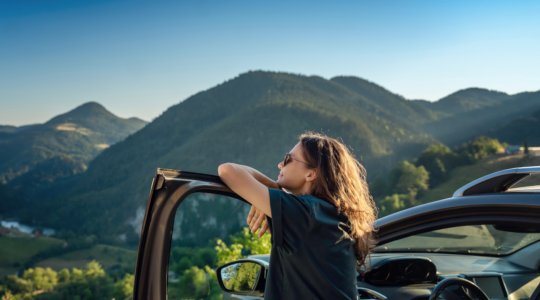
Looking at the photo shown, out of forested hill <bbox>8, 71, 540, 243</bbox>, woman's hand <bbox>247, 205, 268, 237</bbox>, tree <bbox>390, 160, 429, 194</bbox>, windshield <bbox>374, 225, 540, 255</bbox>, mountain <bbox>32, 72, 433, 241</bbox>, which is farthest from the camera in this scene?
forested hill <bbox>8, 71, 540, 243</bbox>

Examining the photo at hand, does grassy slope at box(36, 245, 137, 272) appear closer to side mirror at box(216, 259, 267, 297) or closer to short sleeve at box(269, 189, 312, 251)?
side mirror at box(216, 259, 267, 297)

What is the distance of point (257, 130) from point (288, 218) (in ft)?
283

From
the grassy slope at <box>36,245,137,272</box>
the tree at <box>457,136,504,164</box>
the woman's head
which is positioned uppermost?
the woman's head

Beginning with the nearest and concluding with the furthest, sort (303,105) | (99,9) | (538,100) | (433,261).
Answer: (433,261) → (538,100) → (303,105) → (99,9)

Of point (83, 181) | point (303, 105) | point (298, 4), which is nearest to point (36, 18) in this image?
point (83, 181)

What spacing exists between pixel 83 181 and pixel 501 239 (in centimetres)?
11852

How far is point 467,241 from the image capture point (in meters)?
1.83

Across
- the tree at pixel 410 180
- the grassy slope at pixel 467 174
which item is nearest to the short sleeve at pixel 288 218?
the grassy slope at pixel 467 174

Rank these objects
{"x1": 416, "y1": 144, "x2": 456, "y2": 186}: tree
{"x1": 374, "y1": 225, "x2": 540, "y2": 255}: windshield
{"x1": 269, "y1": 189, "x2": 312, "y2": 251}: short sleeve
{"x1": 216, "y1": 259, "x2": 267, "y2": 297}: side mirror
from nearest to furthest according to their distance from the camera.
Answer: {"x1": 269, "y1": 189, "x2": 312, "y2": 251}: short sleeve, {"x1": 374, "y1": 225, "x2": 540, "y2": 255}: windshield, {"x1": 216, "y1": 259, "x2": 267, "y2": 297}: side mirror, {"x1": 416, "y1": 144, "x2": 456, "y2": 186}: tree

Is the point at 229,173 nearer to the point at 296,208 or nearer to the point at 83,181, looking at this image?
the point at 296,208

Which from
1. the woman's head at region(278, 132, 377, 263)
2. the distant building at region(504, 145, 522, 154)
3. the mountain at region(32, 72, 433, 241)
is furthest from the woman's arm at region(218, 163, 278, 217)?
the mountain at region(32, 72, 433, 241)

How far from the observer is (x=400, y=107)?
364 ft

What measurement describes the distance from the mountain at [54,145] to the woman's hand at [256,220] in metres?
132

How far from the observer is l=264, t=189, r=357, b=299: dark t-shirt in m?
1.34
